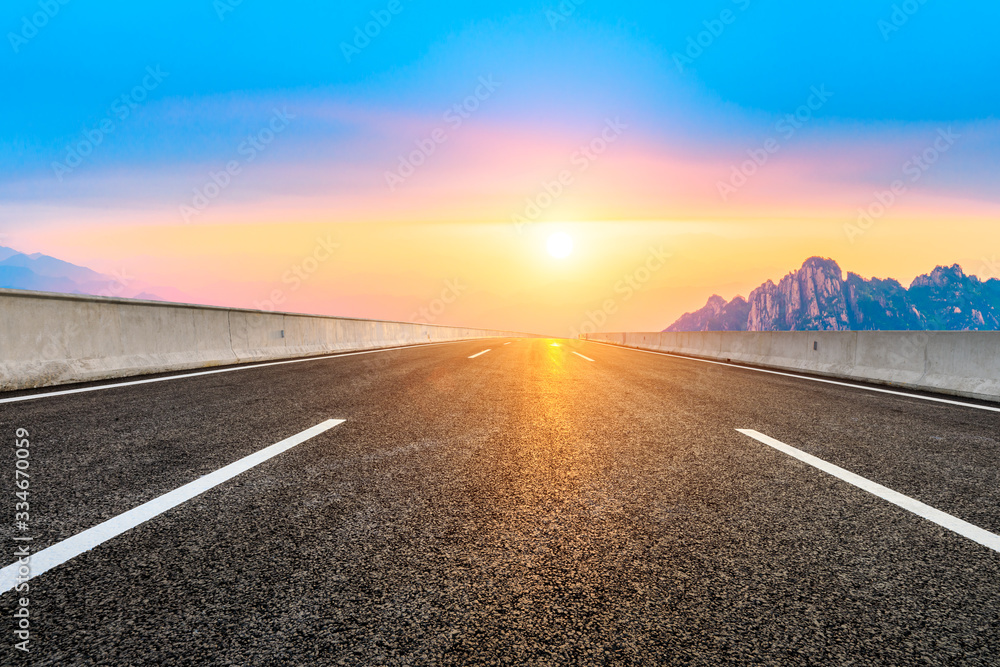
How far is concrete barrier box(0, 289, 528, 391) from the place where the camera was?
280 inches

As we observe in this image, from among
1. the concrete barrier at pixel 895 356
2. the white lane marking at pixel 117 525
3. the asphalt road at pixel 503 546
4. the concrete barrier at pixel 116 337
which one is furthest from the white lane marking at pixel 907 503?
the concrete barrier at pixel 116 337

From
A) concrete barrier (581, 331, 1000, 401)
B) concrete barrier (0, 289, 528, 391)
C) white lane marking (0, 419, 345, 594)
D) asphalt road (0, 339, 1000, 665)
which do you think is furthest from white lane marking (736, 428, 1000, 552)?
concrete barrier (0, 289, 528, 391)

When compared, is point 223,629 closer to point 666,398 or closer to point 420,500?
point 420,500

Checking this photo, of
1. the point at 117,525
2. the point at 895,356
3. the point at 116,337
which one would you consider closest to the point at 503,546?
the point at 117,525

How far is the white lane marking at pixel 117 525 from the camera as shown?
2.25 m

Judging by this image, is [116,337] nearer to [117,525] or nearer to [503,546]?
[117,525]

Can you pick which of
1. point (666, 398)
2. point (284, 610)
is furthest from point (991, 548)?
point (666, 398)

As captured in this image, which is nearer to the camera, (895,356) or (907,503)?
(907,503)

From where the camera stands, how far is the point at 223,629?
1860 millimetres

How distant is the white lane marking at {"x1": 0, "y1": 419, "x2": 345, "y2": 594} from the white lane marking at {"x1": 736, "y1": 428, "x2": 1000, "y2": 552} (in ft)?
13.5

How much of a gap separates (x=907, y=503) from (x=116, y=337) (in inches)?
394

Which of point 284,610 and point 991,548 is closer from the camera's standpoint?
point 284,610

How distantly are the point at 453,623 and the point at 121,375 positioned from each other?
869 centimetres

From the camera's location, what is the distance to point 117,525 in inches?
107
